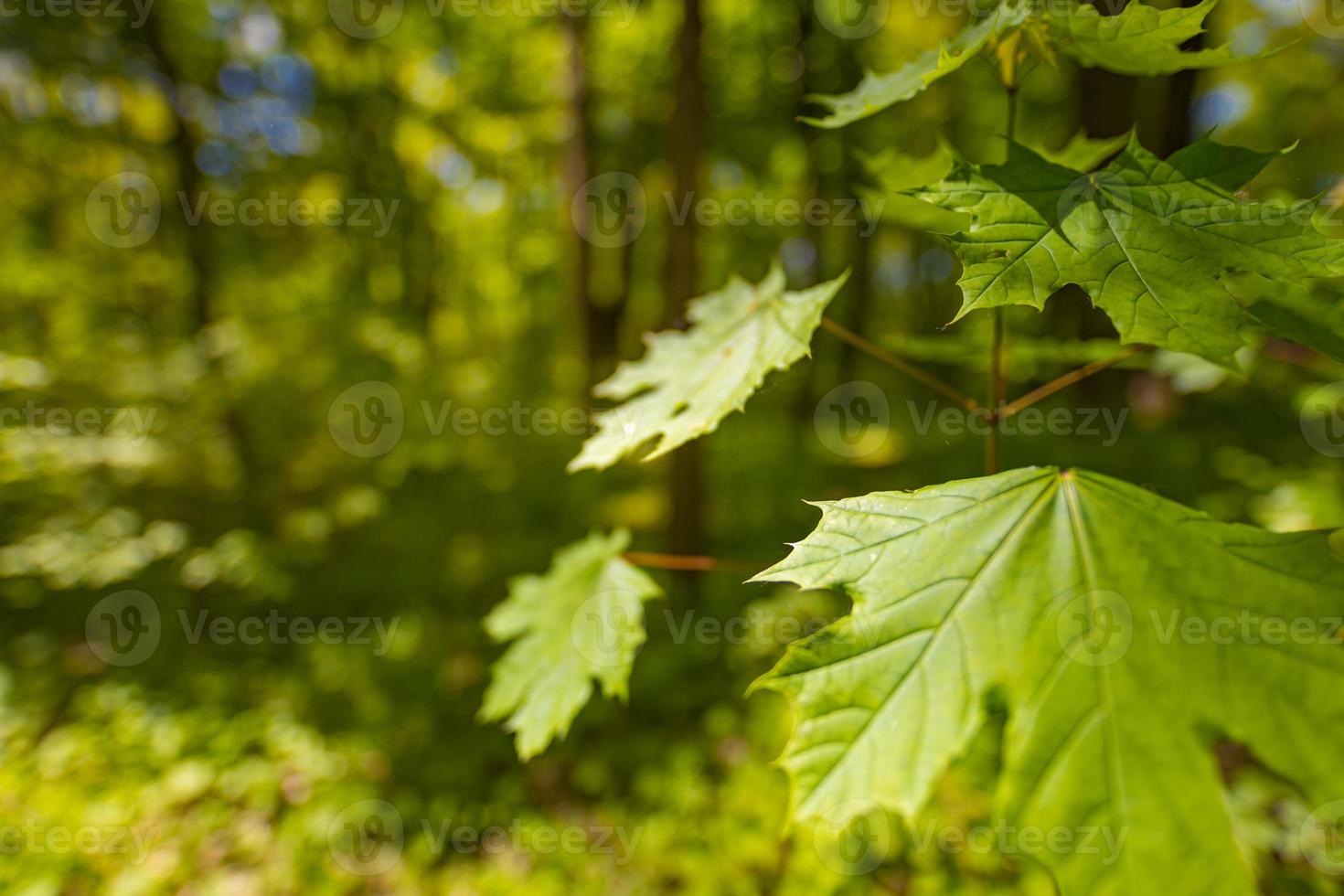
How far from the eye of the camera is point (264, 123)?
696cm

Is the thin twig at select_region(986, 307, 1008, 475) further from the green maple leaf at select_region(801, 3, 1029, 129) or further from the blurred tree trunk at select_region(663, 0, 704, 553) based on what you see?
the blurred tree trunk at select_region(663, 0, 704, 553)

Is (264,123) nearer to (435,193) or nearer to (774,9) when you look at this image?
→ (435,193)

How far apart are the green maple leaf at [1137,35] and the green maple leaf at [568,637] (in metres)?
1.29

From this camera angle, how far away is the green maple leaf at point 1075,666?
71 cm

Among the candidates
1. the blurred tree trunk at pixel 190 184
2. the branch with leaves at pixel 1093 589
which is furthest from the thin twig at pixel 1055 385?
the blurred tree trunk at pixel 190 184

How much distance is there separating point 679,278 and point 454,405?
243 centimetres

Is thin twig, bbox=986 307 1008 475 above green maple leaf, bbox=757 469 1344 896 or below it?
above

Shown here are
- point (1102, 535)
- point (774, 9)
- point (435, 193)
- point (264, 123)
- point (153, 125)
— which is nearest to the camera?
point (1102, 535)

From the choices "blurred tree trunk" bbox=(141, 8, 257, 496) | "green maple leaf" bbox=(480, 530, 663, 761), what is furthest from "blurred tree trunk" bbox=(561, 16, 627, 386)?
"green maple leaf" bbox=(480, 530, 663, 761)

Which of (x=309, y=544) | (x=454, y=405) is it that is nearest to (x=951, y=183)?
(x=454, y=405)

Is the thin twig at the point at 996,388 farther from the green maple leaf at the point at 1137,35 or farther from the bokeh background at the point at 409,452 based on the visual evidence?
the green maple leaf at the point at 1137,35

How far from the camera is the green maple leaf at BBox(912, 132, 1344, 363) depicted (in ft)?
2.74

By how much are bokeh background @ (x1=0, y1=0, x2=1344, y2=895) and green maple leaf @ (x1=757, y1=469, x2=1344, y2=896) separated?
0.32 meters

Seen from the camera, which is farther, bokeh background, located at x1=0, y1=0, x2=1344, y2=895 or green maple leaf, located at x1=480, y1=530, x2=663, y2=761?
bokeh background, located at x1=0, y1=0, x2=1344, y2=895
